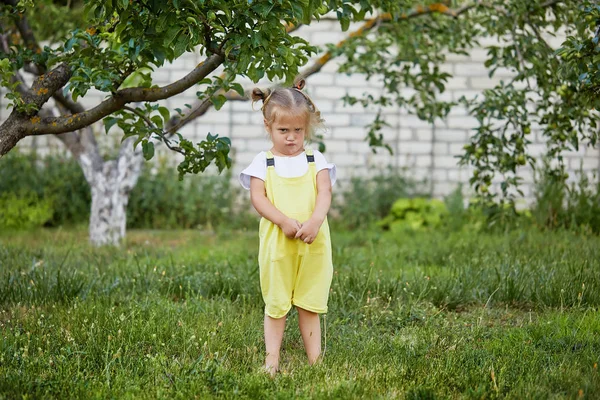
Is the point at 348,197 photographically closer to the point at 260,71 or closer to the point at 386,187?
the point at 386,187

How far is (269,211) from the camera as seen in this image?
3.23 meters

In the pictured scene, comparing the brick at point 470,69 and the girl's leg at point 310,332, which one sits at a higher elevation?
the brick at point 470,69

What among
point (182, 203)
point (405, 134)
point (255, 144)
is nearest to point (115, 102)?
point (182, 203)

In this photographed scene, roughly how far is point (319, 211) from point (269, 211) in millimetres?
220

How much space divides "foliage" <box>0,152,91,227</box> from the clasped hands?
6.53 metres

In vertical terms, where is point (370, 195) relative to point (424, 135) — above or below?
below

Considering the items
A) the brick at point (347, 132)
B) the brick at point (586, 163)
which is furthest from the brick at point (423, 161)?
the brick at point (586, 163)

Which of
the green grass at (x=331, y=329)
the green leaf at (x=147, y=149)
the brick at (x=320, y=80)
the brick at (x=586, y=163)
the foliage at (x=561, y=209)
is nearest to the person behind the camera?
the green grass at (x=331, y=329)

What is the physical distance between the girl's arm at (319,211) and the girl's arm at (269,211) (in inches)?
1.5

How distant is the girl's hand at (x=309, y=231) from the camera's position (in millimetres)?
3168

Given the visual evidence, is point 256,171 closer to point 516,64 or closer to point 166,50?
point 166,50

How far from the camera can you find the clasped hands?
3.17 metres

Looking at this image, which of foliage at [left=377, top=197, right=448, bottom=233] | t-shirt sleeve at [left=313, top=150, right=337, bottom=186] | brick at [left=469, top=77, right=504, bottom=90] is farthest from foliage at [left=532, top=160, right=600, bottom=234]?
t-shirt sleeve at [left=313, top=150, right=337, bottom=186]

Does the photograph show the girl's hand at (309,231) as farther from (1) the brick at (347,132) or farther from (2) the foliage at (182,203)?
(1) the brick at (347,132)
